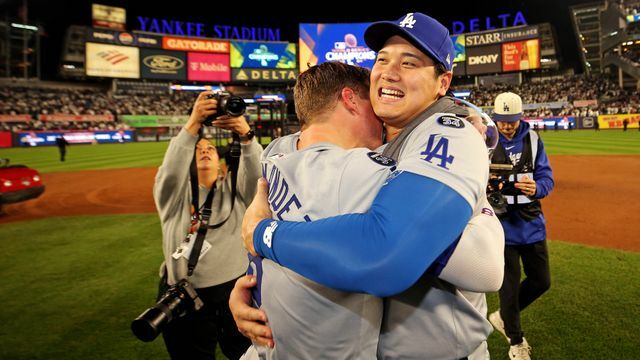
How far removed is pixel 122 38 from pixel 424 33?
69.5 m

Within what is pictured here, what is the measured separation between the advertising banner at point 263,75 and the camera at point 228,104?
68.3 meters

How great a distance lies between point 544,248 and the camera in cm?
421

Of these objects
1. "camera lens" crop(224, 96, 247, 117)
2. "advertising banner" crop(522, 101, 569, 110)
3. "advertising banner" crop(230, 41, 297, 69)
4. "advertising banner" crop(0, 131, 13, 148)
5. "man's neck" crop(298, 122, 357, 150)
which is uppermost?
"advertising banner" crop(230, 41, 297, 69)

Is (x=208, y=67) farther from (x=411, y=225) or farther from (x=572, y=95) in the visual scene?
(x=411, y=225)

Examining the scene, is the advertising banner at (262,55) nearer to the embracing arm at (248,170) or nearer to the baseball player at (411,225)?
the embracing arm at (248,170)

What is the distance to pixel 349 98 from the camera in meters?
1.73

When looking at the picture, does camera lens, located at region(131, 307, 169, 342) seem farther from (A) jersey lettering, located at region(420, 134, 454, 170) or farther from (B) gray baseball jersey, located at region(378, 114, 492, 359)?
(A) jersey lettering, located at region(420, 134, 454, 170)

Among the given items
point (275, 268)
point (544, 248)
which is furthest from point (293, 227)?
point (544, 248)

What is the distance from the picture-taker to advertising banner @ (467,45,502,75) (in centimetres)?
6462

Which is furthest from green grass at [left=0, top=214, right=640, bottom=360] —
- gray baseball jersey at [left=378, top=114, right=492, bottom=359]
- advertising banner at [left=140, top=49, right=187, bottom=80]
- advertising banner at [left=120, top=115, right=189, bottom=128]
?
advertising banner at [left=140, top=49, right=187, bottom=80]

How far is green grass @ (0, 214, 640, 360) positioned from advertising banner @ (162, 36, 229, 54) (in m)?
63.2

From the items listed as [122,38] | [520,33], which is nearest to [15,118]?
[122,38]

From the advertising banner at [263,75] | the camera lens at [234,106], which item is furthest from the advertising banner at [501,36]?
the camera lens at [234,106]

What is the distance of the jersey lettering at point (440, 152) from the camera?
127cm
